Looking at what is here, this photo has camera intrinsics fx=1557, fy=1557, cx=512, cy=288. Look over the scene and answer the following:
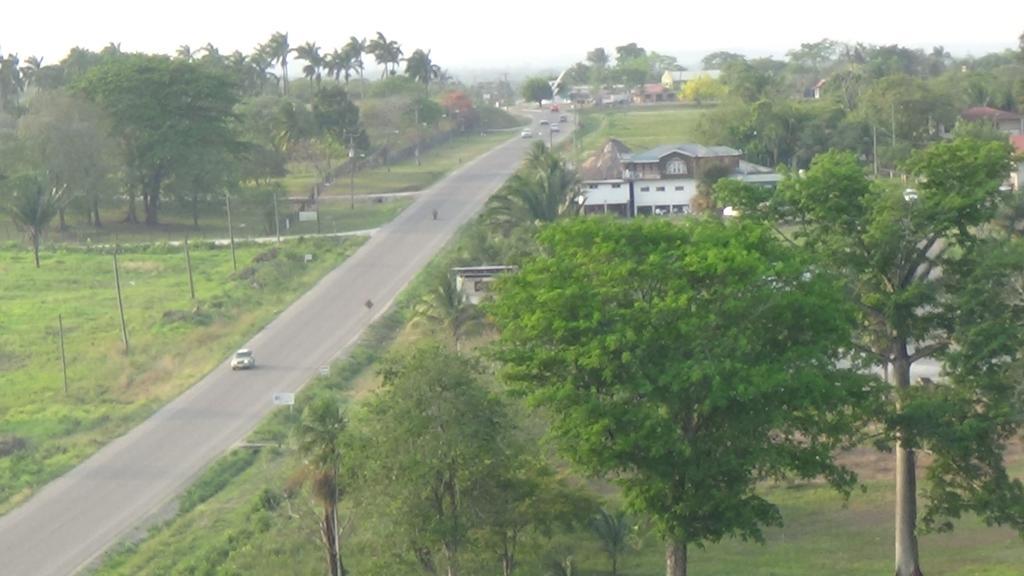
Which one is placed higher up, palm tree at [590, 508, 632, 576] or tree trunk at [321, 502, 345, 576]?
tree trunk at [321, 502, 345, 576]

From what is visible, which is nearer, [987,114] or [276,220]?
[276,220]

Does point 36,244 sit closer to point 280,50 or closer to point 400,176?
point 400,176

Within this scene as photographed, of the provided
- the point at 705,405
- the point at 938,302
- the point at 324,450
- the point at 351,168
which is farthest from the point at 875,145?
the point at 324,450

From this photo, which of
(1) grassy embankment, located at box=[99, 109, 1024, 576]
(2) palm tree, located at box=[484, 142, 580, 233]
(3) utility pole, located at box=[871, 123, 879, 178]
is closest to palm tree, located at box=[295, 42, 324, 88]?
(3) utility pole, located at box=[871, 123, 879, 178]

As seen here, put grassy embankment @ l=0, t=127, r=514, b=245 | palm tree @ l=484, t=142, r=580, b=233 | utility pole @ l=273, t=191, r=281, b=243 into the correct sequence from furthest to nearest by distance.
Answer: grassy embankment @ l=0, t=127, r=514, b=245 < utility pole @ l=273, t=191, r=281, b=243 < palm tree @ l=484, t=142, r=580, b=233

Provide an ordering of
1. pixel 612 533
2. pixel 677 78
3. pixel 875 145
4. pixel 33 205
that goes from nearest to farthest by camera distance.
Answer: pixel 612 533
pixel 33 205
pixel 875 145
pixel 677 78

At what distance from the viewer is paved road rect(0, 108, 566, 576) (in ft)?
89.7

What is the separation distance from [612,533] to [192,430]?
13.3 meters

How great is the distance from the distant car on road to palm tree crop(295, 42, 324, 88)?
241ft

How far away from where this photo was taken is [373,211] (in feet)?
210

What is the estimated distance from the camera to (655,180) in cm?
6119

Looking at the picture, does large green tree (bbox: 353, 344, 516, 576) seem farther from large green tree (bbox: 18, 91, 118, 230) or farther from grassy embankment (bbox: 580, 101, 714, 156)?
grassy embankment (bbox: 580, 101, 714, 156)

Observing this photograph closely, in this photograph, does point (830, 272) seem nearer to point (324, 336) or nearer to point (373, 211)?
point (324, 336)

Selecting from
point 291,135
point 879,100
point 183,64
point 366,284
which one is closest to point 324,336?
point 366,284
